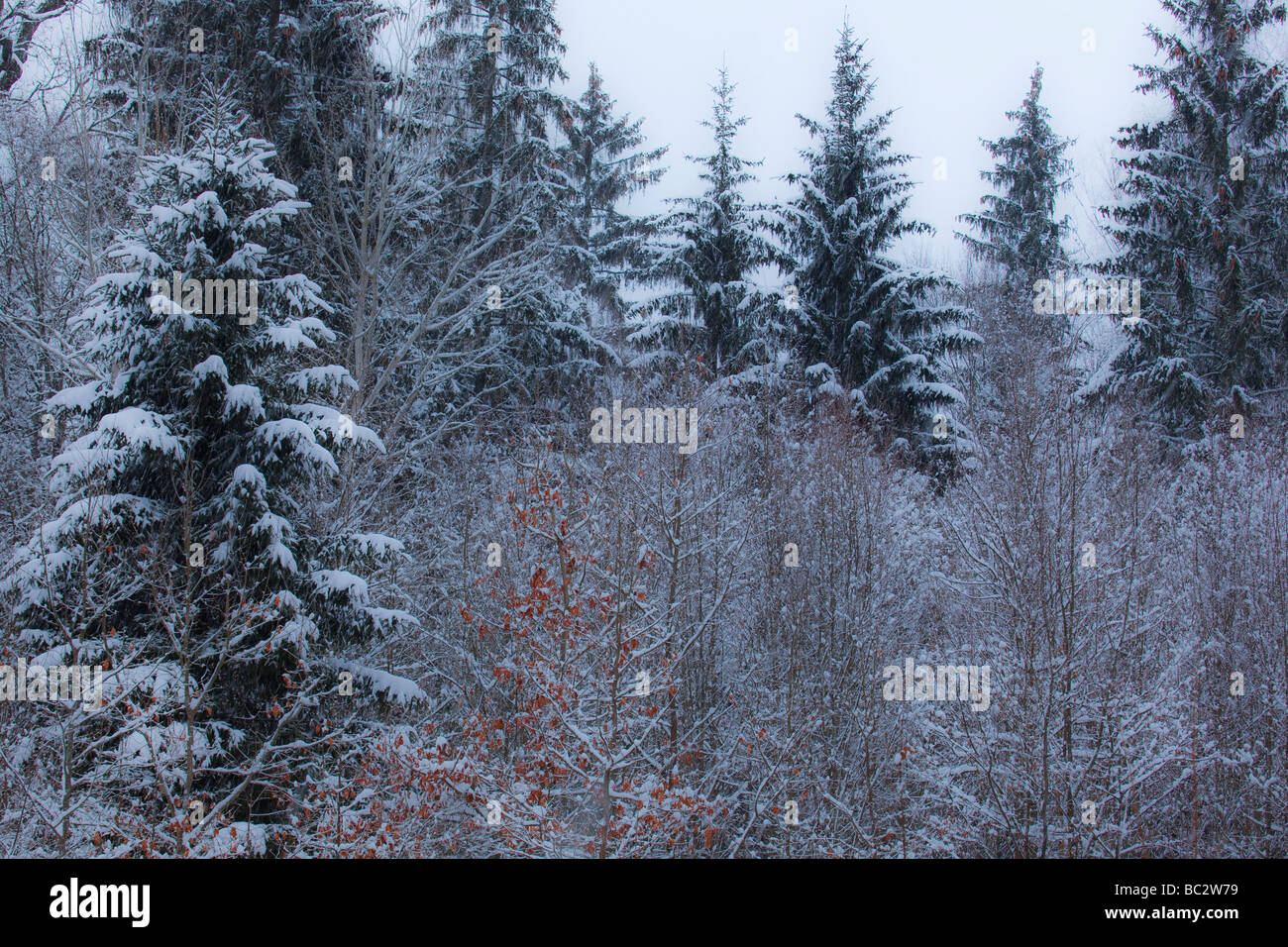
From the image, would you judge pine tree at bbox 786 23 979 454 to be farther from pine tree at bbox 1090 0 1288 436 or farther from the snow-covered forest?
pine tree at bbox 1090 0 1288 436

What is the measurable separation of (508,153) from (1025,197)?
50.7 feet

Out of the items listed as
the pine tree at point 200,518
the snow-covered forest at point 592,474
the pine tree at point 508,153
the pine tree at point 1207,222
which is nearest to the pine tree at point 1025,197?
the snow-covered forest at point 592,474

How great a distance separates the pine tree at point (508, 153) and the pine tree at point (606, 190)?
11.8ft

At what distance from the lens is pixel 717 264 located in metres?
20.1

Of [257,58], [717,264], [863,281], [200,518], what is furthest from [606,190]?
[200,518]

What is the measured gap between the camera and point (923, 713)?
10.7m

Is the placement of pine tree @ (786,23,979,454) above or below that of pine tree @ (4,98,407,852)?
above

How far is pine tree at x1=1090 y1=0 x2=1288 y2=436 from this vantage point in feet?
54.2

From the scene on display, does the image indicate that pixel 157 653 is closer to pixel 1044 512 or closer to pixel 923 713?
pixel 923 713

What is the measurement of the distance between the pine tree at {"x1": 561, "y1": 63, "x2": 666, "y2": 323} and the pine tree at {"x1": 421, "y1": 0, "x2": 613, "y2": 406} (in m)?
3.61

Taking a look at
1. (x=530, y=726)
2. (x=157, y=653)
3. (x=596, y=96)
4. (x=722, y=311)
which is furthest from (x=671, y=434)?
(x=596, y=96)

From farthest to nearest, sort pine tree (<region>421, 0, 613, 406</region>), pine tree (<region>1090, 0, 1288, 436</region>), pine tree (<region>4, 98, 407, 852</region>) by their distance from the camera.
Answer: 1. pine tree (<region>421, 0, 613, 406</region>)
2. pine tree (<region>1090, 0, 1288, 436</region>)
3. pine tree (<region>4, 98, 407, 852</region>)

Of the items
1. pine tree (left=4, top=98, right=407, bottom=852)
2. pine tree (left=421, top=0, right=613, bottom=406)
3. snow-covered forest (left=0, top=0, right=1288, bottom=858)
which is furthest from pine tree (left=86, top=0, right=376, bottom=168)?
pine tree (left=4, top=98, right=407, bottom=852)
